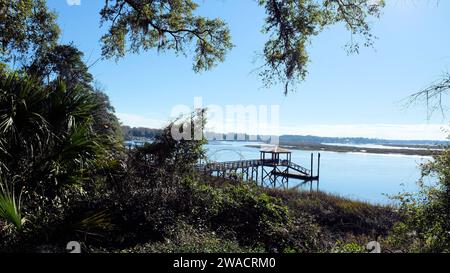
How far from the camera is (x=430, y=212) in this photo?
5.00 metres

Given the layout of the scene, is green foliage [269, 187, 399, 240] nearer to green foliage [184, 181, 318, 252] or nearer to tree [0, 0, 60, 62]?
green foliage [184, 181, 318, 252]

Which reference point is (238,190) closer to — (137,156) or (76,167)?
(137,156)

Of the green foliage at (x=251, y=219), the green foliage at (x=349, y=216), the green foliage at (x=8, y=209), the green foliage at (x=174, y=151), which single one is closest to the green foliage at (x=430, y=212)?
the green foliage at (x=251, y=219)

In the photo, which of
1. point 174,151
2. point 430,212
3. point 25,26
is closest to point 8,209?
point 174,151

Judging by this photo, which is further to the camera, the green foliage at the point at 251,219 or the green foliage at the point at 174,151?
the green foliage at the point at 174,151

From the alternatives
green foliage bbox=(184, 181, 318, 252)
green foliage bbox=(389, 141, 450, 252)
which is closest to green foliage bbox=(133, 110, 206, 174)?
green foliage bbox=(184, 181, 318, 252)

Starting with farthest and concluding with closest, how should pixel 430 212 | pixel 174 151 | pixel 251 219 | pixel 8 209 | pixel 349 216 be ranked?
pixel 349 216 → pixel 174 151 → pixel 251 219 → pixel 430 212 → pixel 8 209

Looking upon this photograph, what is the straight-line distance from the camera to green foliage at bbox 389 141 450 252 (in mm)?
4766

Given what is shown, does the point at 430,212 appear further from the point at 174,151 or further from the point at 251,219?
the point at 174,151

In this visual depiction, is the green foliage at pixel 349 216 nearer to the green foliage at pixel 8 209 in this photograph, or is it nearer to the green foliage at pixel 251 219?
the green foliage at pixel 251 219

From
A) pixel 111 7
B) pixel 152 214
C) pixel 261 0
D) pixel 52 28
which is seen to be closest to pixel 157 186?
pixel 152 214

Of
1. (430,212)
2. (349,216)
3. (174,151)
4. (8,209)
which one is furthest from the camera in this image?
(349,216)

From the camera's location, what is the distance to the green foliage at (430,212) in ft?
15.6

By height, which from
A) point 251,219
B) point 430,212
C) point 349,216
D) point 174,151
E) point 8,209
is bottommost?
point 349,216
